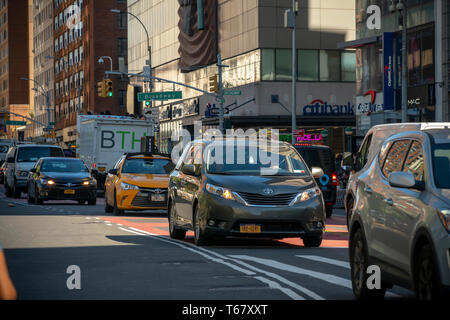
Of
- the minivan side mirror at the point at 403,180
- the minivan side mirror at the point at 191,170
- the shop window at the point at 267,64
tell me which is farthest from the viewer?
the shop window at the point at 267,64

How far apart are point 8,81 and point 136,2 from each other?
3322 inches

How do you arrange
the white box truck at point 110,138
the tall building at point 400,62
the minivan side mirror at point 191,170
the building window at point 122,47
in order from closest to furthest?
the minivan side mirror at point 191,170, the white box truck at point 110,138, the tall building at point 400,62, the building window at point 122,47

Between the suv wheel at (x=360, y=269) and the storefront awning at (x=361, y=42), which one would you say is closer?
the suv wheel at (x=360, y=269)

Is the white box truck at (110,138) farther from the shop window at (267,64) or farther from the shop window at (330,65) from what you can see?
the shop window at (330,65)

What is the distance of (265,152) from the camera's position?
680 inches

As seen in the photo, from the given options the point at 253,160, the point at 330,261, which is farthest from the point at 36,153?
the point at 330,261

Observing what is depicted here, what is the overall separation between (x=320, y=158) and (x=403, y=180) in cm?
1888

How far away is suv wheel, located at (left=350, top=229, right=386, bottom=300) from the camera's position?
30.7ft

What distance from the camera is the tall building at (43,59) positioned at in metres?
139

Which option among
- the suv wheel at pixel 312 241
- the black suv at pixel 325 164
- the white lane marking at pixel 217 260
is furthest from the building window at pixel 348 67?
the suv wheel at pixel 312 241

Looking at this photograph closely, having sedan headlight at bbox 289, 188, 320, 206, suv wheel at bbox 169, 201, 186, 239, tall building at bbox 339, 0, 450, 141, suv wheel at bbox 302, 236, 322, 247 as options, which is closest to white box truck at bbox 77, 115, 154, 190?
tall building at bbox 339, 0, 450, 141

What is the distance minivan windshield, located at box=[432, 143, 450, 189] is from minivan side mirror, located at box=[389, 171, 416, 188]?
21cm

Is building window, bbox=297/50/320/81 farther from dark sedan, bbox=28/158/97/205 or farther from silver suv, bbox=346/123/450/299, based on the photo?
silver suv, bbox=346/123/450/299

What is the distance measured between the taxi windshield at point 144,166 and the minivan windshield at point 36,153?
14.7m
